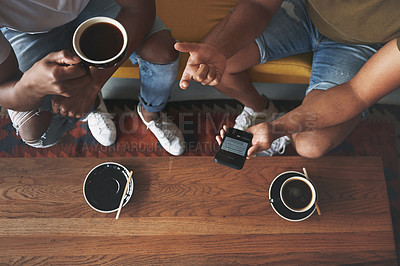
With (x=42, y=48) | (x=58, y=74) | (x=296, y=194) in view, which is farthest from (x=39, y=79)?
(x=296, y=194)

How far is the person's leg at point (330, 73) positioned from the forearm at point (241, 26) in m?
0.35

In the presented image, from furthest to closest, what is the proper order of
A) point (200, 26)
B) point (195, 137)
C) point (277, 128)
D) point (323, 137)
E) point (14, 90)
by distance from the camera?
point (195, 137) < point (200, 26) < point (323, 137) < point (277, 128) < point (14, 90)

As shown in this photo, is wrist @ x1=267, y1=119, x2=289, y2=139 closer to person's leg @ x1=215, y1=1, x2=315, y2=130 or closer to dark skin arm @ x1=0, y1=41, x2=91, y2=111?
person's leg @ x1=215, y1=1, x2=315, y2=130

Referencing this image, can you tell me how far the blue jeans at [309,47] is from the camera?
4.00ft

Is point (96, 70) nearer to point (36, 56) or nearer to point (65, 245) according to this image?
point (36, 56)

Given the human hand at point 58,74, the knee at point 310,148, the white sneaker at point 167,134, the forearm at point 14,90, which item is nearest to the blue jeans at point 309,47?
the knee at point 310,148

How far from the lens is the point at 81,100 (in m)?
0.98

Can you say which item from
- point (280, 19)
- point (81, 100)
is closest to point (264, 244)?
point (81, 100)

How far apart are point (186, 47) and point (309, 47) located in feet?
2.34

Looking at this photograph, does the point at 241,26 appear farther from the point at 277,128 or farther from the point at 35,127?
the point at 35,127

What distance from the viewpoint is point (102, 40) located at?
77 cm

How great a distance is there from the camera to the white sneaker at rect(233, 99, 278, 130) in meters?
1.57

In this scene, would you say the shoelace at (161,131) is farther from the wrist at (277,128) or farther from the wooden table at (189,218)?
the wrist at (277,128)

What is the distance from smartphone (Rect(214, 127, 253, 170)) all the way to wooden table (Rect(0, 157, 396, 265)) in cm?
4
